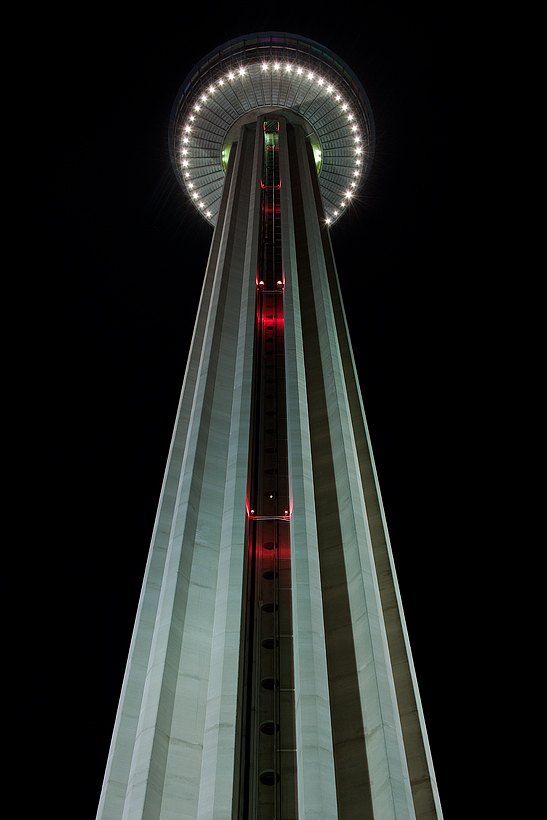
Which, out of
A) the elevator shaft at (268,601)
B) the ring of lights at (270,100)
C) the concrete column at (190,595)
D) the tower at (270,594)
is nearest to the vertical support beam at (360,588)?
the tower at (270,594)

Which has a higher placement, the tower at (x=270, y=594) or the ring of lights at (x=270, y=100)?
the ring of lights at (x=270, y=100)

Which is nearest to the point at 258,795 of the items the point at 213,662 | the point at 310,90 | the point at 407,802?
the point at 213,662

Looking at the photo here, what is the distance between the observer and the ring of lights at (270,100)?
2984 centimetres

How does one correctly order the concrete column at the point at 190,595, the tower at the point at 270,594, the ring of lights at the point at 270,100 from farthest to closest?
1. the ring of lights at the point at 270,100
2. the concrete column at the point at 190,595
3. the tower at the point at 270,594

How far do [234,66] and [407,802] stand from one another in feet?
100

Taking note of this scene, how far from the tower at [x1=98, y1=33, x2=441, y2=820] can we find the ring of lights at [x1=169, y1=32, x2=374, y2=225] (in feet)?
32.0

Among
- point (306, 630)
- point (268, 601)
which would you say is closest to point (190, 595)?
point (268, 601)

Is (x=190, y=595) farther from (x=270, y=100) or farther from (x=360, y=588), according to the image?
(x=270, y=100)

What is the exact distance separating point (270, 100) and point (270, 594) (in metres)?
25.0

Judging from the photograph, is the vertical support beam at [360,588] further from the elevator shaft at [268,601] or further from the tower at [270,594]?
the elevator shaft at [268,601]

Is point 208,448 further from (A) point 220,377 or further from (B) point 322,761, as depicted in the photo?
(B) point 322,761

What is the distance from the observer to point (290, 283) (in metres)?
18.6

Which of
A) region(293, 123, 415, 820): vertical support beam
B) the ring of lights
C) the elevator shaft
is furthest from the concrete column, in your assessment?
the ring of lights

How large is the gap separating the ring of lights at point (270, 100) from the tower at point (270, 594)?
9.74m
